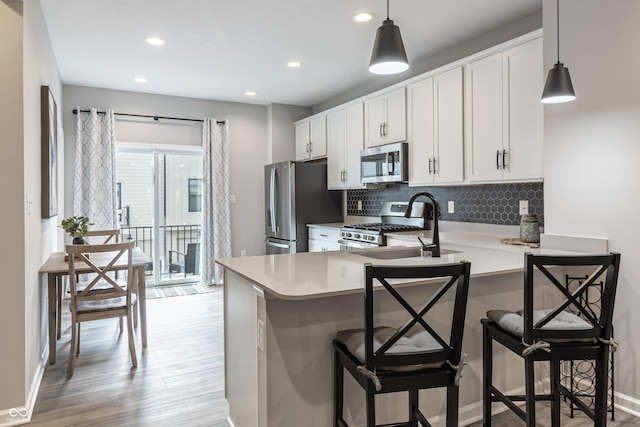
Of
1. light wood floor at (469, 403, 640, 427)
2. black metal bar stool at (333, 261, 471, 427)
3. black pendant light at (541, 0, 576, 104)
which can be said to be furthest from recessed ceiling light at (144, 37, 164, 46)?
light wood floor at (469, 403, 640, 427)

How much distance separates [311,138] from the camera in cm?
577

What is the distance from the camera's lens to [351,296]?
1904mm

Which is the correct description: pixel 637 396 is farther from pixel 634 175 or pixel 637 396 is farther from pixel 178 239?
pixel 178 239

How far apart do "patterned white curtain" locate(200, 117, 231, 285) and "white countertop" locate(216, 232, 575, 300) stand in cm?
352

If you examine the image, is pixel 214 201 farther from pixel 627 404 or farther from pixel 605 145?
pixel 627 404

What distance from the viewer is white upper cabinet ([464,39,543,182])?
114 inches

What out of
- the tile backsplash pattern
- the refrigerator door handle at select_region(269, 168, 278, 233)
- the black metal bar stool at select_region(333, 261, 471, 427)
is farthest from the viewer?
the refrigerator door handle at select_region(269, 168, 278, 233)

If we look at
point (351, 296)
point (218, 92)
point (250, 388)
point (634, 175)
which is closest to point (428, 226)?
point (634, 175)

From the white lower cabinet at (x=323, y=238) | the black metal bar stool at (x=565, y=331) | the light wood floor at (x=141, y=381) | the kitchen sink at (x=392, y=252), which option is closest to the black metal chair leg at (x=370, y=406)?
the black metal bar stool at (x=565, y=331)

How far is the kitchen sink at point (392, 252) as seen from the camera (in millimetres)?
2732

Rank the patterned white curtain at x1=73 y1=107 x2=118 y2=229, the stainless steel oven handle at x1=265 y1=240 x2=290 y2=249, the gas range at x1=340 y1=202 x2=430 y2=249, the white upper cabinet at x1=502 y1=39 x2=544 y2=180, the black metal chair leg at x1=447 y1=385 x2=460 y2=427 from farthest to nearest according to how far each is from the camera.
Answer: the stainless steel oven handle at x1=265 y1=240 x2=290 y2=249 < the patterned white curtain at x1=73 y1=107 x2=118 y2=229 < the gas range at x1=340 y1=202 x2=430 y2=249 < the white upper cabinet at x1=502 y1=39 x2=544 y2=180 < the black metal chair leg at x1=447 y1=385 x2=460 y2=427

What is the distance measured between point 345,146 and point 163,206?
9.03 feet

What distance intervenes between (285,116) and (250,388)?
16.0 ft

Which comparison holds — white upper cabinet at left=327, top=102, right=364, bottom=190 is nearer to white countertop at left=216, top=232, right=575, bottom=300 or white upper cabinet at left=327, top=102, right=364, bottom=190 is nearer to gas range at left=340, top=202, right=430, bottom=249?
gas range at left=340, top=202, right=430, bottom=249
